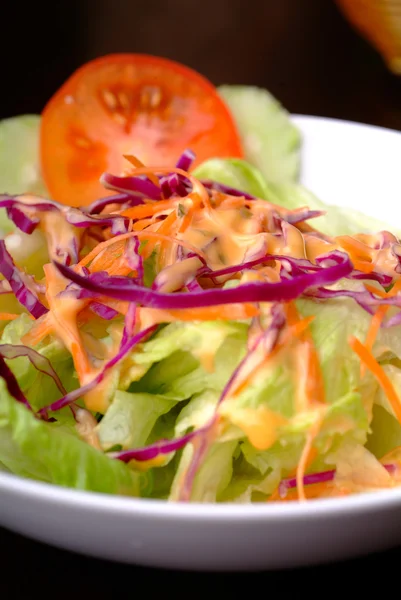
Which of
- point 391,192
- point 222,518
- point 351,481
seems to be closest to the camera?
point 222,518

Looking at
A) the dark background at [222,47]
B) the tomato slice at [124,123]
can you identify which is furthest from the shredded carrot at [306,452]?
the dark background at [222,47]

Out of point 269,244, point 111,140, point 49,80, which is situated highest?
point 269,244

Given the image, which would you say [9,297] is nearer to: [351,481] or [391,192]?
[351,481]

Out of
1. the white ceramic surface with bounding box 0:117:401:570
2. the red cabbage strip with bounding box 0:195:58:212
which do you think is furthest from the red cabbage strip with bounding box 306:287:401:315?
the red cabbage strip with bounding box 0:195:58:212

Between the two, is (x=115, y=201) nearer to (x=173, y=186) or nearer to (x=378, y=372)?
(x=173, y=186)

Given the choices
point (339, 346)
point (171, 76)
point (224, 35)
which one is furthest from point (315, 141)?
point (224, 35)

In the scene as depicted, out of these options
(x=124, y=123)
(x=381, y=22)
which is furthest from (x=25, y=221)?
(x=381, y=22)

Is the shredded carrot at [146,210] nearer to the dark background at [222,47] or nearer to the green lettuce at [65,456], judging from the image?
the green lettuce at [65,456]
